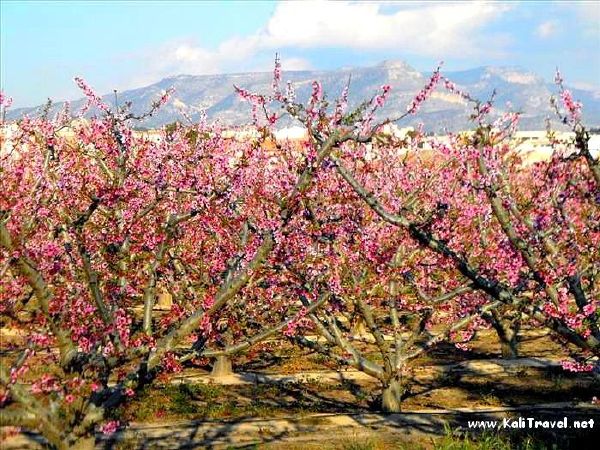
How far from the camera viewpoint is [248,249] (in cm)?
1156

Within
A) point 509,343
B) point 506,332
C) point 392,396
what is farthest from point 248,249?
point 509,343

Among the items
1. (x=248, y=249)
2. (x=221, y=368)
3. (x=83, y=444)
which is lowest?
(x=221, y=368)

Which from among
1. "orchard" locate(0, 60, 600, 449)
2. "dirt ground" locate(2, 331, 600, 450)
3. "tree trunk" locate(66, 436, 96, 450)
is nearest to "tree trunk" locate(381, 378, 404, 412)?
"orchard" locate(0, 60, 600, 449)

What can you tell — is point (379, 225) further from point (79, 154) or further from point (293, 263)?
point (79, 154)

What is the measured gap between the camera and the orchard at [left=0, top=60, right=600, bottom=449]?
30.7 ft

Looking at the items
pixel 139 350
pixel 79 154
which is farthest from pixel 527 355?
pixel 139 350

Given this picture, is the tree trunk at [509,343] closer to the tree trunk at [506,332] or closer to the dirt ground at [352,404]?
the tree trunk at [506,332]

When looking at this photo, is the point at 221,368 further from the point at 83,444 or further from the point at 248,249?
the point at 83,444

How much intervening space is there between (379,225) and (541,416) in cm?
726

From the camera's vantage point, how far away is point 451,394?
19.2 metres

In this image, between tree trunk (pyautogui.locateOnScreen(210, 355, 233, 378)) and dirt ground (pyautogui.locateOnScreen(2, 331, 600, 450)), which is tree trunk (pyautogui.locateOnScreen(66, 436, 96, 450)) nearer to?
dirt ground (pyautogui.locateOnScreen(2, 331, 600, 450))

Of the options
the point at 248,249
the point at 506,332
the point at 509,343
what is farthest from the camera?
the point at 509,343

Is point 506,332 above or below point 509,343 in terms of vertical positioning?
above

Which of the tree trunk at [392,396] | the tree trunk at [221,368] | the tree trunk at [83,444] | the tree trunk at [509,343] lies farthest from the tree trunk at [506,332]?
the tree trunk at [83,444]
